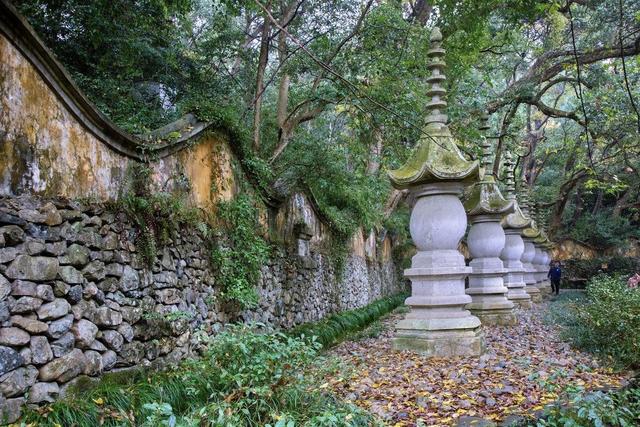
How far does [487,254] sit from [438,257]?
3.53 m

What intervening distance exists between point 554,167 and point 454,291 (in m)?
23.2

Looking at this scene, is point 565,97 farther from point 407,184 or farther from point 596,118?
point 407,184

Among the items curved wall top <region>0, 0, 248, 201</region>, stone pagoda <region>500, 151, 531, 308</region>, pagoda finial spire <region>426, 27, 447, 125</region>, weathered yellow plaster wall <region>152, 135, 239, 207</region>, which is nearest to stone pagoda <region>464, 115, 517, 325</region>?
pagoda finial spire <region>426, 27, 447, 125</region>

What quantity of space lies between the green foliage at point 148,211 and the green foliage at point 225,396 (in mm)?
1187

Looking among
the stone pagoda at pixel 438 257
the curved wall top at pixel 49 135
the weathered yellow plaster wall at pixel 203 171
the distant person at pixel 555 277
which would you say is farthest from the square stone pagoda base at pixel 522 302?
the curved wall top at pixel 49 135

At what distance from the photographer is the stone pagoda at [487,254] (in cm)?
930

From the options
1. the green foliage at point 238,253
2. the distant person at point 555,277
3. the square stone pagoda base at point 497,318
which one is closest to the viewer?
the green foliage at point 238,253

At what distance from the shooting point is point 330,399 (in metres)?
4.06

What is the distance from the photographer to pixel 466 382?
484 centimetres

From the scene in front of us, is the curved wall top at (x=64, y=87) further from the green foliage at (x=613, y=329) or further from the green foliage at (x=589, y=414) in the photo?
the green foliage at (x=613, y=329)

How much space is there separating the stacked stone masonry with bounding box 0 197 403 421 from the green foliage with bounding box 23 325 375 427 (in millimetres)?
220

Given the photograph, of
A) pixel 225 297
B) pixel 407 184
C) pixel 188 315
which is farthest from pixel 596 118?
pixel 188 315

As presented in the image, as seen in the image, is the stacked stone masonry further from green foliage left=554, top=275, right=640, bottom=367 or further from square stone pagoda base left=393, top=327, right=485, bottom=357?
green foliage left=554, top=275, right=640, bottom=367

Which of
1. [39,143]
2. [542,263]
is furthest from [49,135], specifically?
[542,263]
